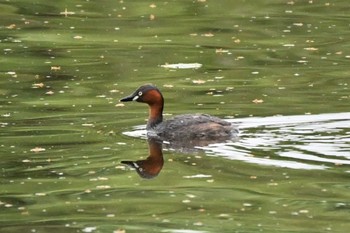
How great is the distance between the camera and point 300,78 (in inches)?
699

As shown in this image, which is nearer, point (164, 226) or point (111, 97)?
point (164, 226)

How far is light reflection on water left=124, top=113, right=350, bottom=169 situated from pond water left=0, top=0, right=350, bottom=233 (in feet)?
0.07

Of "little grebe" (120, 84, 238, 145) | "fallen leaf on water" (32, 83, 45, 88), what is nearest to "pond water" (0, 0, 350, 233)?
"fallen leaf on water" (32, 83, 45, 88)

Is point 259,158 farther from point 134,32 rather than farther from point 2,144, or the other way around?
point 134,32

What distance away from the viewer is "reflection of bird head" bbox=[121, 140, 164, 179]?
12695mm

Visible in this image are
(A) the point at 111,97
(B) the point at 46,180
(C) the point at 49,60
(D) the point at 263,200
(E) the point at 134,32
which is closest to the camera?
(D) the point at 263,200

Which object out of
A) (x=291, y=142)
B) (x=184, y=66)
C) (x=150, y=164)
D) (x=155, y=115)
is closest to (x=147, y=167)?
(x=150, y=164)

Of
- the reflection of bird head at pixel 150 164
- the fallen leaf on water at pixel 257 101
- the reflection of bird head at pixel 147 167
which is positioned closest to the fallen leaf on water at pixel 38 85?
the fallen leaf on water at pixel 257 101

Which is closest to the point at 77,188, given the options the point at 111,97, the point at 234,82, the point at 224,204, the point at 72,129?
the point at 224,204

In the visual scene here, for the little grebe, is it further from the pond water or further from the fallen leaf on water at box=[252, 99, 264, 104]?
the fallen leaf on water at box=[252, 99, 264, 104]

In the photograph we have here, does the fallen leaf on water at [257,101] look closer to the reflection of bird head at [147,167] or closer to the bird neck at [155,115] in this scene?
the bird neck at [155,115]

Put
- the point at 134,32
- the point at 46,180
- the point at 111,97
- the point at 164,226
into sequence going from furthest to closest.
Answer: the point at 134,32, the point at 111,97, the point at 46,180, the point at 164,226

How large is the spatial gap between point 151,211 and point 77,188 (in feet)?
3.60

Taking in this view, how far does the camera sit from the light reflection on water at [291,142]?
41.7 feet
